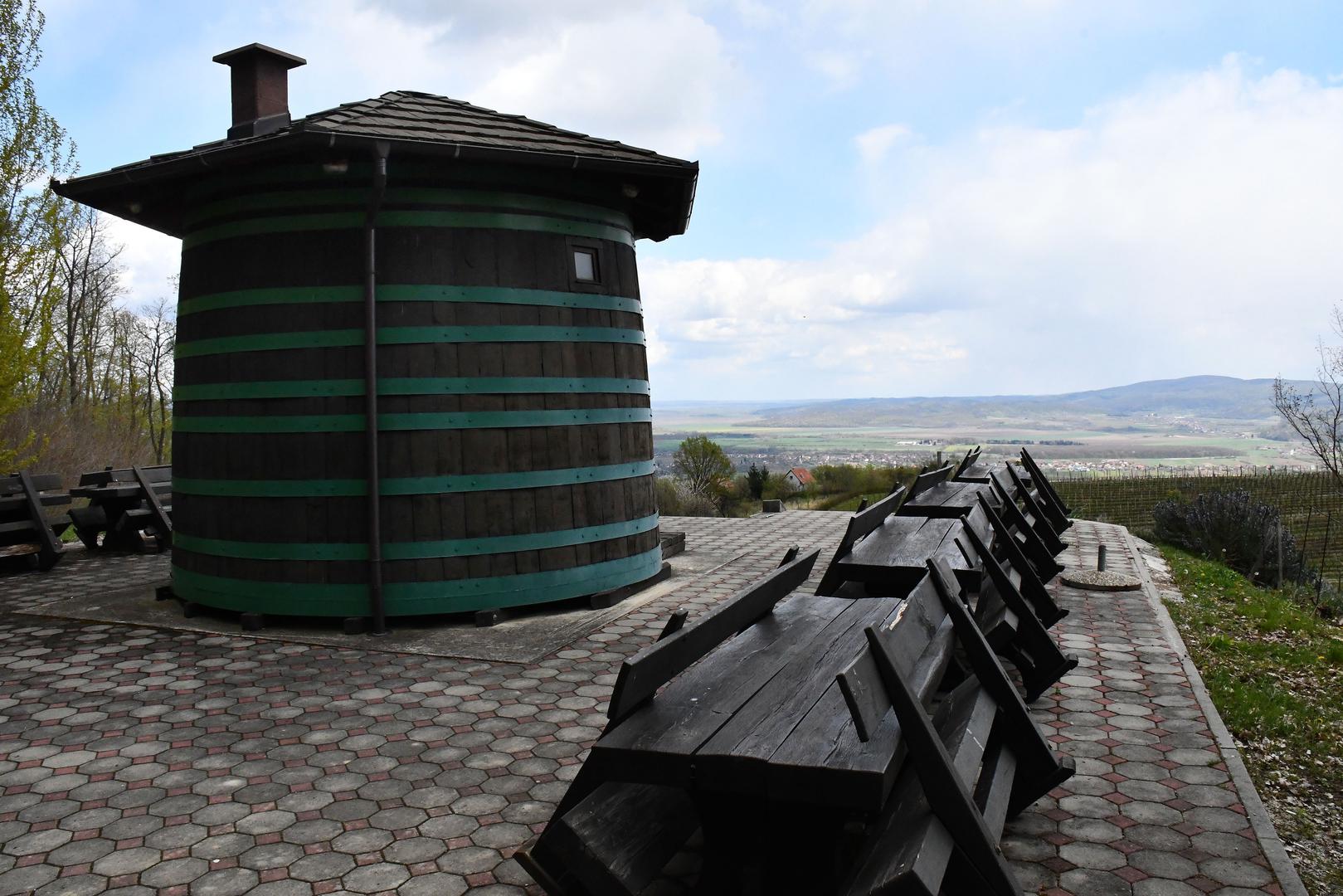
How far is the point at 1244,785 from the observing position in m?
3.37

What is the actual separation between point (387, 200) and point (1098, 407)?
10912cm

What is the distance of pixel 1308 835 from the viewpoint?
10.4ft

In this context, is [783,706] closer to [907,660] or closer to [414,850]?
[907,660]

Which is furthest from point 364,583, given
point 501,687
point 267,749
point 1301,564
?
→ point 1301,564

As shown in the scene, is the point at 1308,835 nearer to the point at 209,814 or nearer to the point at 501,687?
the point at 501,687

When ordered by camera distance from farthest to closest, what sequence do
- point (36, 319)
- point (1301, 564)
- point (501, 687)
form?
point (36, 319), point (1301, 564), point (501, 687)

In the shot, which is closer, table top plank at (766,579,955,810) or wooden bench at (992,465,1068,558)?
table top plank at (766,579,955,810)

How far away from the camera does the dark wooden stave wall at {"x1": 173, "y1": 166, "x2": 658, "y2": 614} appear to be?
221 inches

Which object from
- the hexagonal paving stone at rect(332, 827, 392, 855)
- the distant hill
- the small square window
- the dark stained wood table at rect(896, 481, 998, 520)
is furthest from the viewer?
the distant hill

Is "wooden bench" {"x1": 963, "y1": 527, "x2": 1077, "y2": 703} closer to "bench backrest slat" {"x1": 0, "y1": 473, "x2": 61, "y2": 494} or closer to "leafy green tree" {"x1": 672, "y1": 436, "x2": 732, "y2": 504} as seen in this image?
"bench backrest slat" {"x1": 0, "y1": 473, "x2": 61, "y2": 494}

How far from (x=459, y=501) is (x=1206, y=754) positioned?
4.22 metres

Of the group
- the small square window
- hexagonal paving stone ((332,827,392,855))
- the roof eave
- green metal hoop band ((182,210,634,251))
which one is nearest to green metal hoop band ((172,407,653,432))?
the small square window

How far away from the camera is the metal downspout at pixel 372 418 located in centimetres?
549

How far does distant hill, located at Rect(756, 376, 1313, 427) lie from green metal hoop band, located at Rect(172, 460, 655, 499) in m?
64.0
